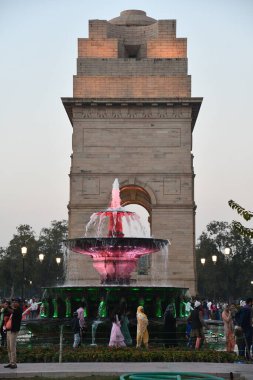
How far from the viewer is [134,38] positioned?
48656 millimetres

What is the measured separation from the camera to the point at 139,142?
44.5m

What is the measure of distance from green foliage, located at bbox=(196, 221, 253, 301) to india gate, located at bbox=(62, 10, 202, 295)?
145 feet

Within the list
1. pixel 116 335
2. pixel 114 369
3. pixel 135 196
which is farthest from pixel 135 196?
pixel 114 369

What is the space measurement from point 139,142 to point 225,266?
47.9 m

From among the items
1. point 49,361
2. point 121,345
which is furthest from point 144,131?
point 49,361

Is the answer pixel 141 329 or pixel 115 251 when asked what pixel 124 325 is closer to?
pixel 141 329

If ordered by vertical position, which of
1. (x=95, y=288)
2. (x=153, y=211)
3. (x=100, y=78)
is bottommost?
(x=95, y=288)

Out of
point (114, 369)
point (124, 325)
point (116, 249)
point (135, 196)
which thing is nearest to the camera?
point (114, 369)

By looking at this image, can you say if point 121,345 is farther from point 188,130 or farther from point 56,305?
point 188,130

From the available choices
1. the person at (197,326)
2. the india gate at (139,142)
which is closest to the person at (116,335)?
the person at (197,326)

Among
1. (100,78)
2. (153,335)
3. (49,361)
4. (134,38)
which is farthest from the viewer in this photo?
(134,38)

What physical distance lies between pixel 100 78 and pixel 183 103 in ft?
18.3

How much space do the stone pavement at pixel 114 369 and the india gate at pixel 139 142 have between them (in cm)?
2616

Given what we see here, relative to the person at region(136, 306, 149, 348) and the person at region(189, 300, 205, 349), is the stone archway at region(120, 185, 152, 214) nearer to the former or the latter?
the person at region(189, 300, 205, 349)
